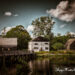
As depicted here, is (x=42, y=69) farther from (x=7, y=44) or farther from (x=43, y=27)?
(x=43, y=27)

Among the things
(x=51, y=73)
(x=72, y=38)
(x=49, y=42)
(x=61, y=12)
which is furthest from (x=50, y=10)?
(x=51, y=73)

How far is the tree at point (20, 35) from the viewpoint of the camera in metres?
26.7

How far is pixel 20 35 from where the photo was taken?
27.0 meters

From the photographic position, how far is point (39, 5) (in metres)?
25.1

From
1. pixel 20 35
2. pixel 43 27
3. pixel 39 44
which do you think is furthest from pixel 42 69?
pixel 43 27

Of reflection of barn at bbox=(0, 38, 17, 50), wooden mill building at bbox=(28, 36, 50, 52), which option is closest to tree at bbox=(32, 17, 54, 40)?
wooden mill building at bbox=(28, 36, 50, 52)

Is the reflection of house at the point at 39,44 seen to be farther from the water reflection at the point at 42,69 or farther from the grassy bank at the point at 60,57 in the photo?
the water reflection at the point at 42,69

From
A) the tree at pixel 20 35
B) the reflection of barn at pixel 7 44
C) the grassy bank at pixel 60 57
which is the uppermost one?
the tree at pixel 20 35

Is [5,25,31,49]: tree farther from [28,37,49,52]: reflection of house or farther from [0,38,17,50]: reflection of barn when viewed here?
[0,38,17,50]: reflection of barn

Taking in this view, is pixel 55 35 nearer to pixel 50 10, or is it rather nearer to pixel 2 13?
pixel 50 10

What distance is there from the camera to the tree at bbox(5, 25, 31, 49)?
1051 inches

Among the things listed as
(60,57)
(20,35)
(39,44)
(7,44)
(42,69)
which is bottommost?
(42,69)

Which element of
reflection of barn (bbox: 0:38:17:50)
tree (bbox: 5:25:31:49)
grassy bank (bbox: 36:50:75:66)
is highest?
tree (bbox: 5:25:31:49)

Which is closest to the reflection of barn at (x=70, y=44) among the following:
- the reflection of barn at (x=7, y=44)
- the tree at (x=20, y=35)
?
the tree at (x=20, y=35)
